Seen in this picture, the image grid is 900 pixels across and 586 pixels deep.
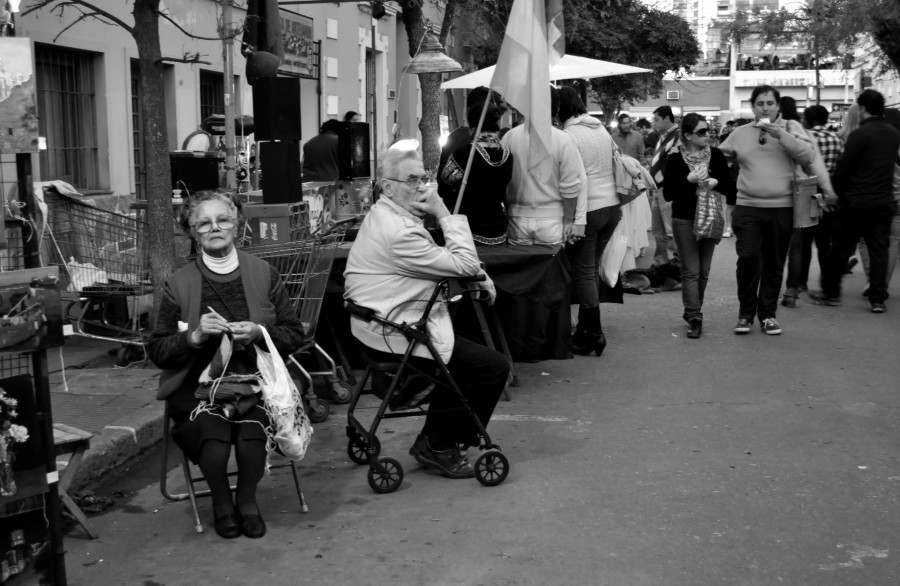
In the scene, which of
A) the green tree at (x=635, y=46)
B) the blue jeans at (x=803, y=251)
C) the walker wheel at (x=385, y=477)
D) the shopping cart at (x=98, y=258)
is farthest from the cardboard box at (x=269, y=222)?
A: the green tree at (x=635, y=46)

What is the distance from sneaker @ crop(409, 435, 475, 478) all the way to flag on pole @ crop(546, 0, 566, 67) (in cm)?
Result: 330

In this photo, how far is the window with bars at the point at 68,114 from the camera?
12.8m

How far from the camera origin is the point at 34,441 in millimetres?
Result: 3959

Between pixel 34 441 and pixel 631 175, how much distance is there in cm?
569

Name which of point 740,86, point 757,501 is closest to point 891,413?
point 757,501

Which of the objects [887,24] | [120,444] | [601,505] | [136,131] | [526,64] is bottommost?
[601,505]

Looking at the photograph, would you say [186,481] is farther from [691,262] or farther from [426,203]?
[691,262]

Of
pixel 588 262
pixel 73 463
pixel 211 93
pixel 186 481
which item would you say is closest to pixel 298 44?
pixel 211 93

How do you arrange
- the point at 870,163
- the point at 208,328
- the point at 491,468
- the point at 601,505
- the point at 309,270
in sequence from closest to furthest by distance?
the point at 208,328, the point at 601,505, the point at 491,468, the point at 309,270, the point at 870,163

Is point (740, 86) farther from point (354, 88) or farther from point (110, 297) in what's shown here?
point (110, 297)

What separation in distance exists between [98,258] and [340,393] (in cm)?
214

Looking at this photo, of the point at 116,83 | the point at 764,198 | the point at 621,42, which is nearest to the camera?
the point at 764,198

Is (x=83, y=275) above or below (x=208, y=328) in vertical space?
below

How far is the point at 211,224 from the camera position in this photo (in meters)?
4.91
